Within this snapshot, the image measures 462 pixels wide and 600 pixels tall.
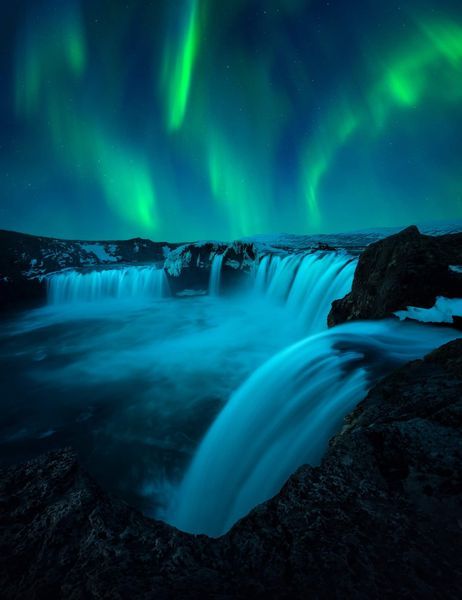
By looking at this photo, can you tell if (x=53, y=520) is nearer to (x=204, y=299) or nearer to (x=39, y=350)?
(x=39, y=350)

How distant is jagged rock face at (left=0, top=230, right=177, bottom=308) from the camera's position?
1093 inches

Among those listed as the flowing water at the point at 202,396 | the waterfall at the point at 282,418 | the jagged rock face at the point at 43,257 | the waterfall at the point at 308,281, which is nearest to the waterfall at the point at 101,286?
the jagged rock face at the point at 43,257

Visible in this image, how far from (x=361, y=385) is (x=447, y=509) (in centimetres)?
241

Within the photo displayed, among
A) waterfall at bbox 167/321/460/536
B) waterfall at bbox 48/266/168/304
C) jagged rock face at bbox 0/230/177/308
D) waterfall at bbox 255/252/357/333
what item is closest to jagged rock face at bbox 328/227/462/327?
waterfall at bbox 167/321/460/536

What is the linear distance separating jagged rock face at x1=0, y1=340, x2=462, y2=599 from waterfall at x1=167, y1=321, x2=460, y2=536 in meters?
1.68

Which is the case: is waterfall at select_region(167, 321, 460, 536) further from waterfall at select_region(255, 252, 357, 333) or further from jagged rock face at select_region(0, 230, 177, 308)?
jagged rock face at select_region(0, 230, 177, 308)

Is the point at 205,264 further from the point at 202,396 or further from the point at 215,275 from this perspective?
the point at 202,396

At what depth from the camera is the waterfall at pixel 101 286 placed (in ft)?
90.3

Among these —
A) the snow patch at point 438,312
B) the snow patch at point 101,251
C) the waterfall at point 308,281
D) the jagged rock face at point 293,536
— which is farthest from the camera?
the snow patch at point 101,251

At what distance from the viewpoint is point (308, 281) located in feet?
47.5

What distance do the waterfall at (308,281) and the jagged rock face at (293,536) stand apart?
9.84m

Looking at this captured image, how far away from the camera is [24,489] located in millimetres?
1729

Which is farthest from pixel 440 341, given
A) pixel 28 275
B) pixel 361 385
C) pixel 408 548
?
pixel 28 275

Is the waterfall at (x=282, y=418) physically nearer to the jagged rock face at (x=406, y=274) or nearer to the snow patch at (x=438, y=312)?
the snow patch at (x=438, y=312)
